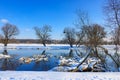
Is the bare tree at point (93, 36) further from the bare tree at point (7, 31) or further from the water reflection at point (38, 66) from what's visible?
the bare tree at point (7, 31)

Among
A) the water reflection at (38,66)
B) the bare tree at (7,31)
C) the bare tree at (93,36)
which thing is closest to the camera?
the bare tree at (93,36)

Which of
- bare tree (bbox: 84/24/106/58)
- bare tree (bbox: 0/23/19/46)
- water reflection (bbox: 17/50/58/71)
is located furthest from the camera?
A: bare tree (bbox: 0/23/19/46)

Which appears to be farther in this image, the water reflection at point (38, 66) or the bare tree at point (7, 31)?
the bare tree at point (7, 31)

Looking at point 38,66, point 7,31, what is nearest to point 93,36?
point 38,66

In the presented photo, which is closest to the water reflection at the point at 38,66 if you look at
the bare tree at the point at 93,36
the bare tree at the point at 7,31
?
A: the bare tree at the point at 93,36

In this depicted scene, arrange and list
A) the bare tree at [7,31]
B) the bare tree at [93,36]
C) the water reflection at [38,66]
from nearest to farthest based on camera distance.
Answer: the bare tree at [93,36] < the water reflection at [38,66] < the bare tree at [7,31]

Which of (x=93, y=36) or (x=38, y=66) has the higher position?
(x=93, y=36)

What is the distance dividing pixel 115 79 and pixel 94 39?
9.46 meters

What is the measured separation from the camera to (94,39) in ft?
52.9

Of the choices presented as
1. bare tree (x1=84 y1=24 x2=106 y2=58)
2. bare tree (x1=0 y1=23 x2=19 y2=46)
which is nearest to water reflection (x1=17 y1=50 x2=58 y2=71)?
bare tree (x1=84 y1=24 x2=106 y2=58)

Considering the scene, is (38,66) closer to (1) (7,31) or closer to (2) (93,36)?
(2) (93,36)

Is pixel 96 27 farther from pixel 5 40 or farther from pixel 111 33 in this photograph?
pixel 5 40

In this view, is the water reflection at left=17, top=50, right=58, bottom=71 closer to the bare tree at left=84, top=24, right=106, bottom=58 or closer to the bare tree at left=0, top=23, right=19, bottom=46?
the bare tree at left=84, top=24, right=106, bottom=58

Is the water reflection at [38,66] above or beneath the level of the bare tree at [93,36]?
beneath
